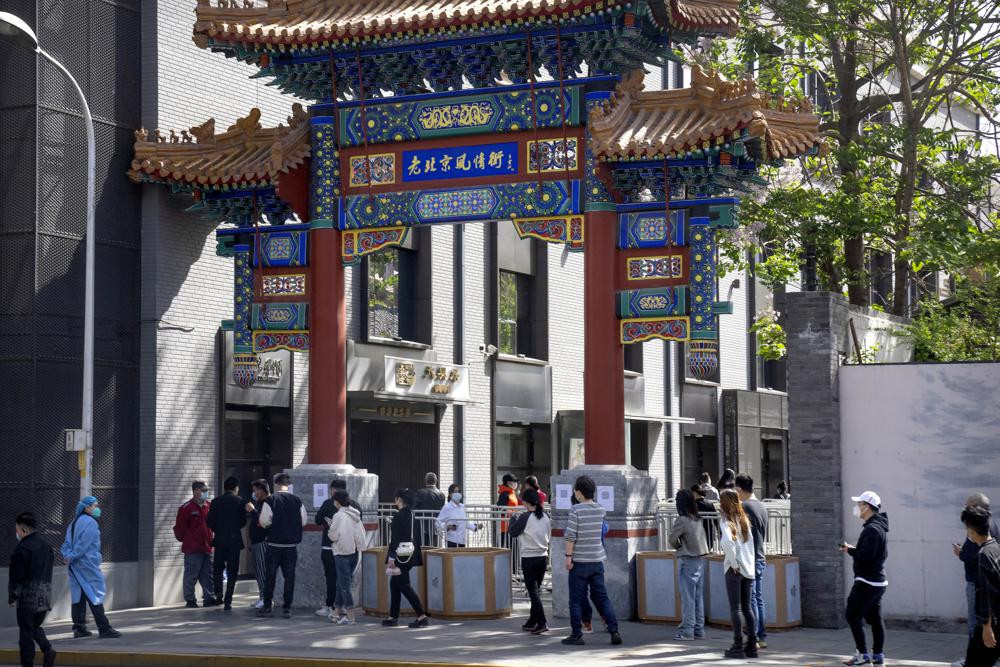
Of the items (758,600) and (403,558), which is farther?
(403,558)

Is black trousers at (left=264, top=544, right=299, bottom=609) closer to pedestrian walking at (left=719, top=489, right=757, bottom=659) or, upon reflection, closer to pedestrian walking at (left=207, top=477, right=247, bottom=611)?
pedestrian walking at (left=207, top=477, right=247, bottom=611)

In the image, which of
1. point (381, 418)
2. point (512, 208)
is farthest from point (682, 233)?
point (381, 418)

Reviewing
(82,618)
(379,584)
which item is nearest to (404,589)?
(379,584)

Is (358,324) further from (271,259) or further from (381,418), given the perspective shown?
(271,259)

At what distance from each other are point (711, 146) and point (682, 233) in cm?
129

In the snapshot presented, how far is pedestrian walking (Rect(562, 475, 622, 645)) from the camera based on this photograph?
15672 mm

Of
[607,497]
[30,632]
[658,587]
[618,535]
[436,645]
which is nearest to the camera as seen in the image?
[30,632]

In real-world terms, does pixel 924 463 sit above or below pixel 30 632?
above

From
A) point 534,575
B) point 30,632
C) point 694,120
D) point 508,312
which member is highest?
point 694,120

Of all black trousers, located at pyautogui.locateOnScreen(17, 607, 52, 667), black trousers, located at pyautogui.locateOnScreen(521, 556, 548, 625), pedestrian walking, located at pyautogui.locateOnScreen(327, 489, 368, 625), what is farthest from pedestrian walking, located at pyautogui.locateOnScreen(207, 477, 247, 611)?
black trousers, located at pyautogui.locateOnScreen(17, 607, 52, 667)

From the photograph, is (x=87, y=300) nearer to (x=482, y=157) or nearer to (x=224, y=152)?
(x=224, y=152)

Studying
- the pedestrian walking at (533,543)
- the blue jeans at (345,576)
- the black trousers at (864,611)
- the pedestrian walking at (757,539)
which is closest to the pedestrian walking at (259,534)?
the blue jeans at (345,576)

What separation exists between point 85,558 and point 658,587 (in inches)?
273

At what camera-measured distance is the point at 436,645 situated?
52.0 feet
